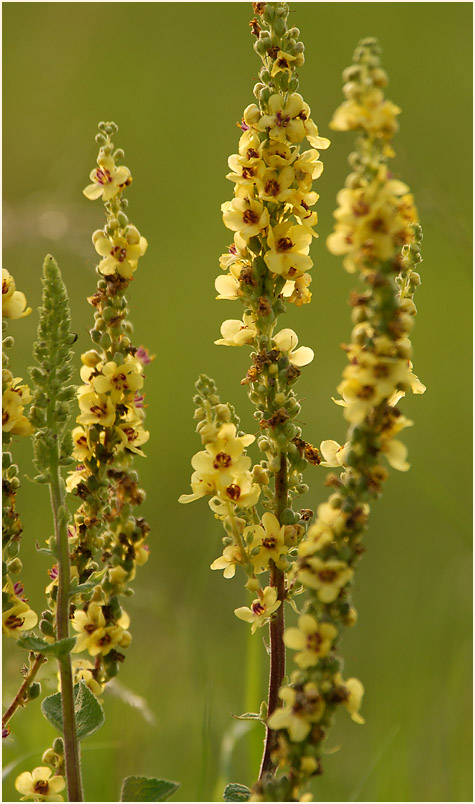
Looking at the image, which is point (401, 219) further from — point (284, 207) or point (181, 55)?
point (181, 55)

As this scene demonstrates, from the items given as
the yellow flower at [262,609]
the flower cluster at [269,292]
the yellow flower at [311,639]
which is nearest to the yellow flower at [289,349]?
the flower cluster at [269,292]

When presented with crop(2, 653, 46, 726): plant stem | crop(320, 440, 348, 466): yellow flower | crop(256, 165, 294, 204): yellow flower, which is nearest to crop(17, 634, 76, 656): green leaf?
crop(2, 653, 46, 726): plant stem

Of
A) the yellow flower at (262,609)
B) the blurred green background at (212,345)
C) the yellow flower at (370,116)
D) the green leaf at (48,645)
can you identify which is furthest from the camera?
the blurred green background at (212,345)

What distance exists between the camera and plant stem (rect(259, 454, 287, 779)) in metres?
1.46

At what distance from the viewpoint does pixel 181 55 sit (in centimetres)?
857

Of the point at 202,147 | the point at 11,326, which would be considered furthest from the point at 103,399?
the point at 202,147

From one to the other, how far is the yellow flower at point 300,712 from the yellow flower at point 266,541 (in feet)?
0.95

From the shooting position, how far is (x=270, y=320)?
5.03ft

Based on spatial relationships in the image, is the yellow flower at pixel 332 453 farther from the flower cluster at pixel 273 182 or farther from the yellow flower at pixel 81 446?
the yellow flower at pixel 81 446

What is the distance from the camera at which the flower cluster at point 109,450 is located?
4.69 feet

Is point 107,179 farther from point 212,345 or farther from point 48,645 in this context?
point 212,345

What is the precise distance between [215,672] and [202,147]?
17.3 ft

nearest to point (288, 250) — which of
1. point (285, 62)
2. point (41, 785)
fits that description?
point (285, 62)

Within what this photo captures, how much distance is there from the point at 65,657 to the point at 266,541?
1.10 feet
